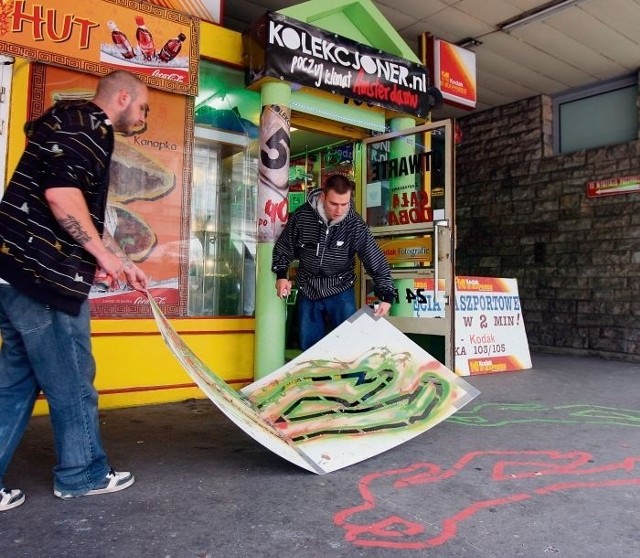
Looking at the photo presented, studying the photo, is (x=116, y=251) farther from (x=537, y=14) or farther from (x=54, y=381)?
(x=537, y=14)

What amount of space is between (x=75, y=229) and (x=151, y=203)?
247 centimetres

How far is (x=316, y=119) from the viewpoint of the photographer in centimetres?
538

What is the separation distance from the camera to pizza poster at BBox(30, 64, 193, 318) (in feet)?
13.8

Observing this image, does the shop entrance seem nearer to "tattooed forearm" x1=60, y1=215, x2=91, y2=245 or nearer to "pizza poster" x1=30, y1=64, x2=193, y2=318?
"pizza poster" x1=30, y1=64, x2=193, y2=318

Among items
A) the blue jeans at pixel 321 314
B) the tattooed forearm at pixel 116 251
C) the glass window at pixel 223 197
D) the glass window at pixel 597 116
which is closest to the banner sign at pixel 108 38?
the glass window at pixel 223 197

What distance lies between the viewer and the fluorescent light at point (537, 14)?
614 centimetres

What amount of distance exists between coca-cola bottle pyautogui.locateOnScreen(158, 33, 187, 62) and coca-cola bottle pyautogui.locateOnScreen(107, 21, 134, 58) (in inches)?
9.4

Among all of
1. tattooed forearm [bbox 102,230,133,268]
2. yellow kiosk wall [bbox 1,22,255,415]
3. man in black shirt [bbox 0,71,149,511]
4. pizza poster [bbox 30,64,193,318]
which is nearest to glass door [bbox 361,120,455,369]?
yellow kiosk wall [bbox 1,22,255,415]

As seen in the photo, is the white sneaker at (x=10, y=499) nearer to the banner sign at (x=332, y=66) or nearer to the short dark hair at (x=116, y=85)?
the short dark hair at (x=116, y=85)

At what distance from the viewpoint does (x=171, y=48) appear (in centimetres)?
439

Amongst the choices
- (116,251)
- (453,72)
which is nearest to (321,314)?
(116,251)

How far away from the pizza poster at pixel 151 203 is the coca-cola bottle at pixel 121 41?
0.30 metres

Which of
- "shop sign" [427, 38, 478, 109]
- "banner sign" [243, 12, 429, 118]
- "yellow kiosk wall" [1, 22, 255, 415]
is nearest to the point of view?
"yellow kiosk wall" [1, 22, 255, 415]

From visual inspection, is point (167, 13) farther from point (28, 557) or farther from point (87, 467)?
point (28, 557)
